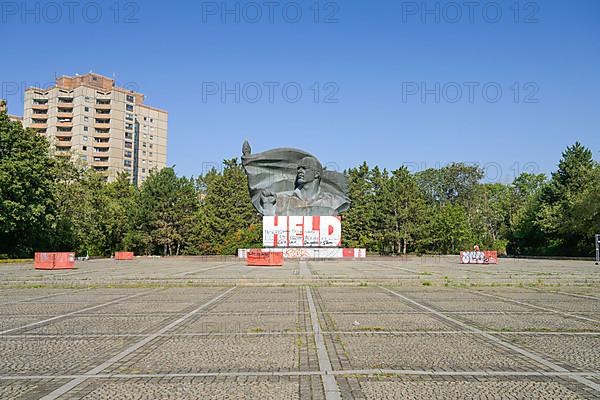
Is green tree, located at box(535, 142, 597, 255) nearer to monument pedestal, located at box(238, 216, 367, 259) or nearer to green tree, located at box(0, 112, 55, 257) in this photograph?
monument pedestal, located at box(238, 216, 367, 259)

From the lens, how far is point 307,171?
54.5m

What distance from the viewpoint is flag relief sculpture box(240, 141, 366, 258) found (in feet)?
175

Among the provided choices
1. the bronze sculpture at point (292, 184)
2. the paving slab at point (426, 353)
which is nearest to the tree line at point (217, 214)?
the bronze sculpture at point (292, 184)

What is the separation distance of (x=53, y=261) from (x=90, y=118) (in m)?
76.9

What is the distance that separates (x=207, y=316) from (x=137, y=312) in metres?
1.96

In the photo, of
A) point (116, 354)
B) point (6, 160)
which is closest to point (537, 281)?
point (116, 354)

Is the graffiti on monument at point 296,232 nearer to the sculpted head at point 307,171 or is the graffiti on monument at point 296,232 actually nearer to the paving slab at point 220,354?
the sculpted head at point 307,171

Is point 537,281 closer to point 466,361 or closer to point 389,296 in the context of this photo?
point 389,296

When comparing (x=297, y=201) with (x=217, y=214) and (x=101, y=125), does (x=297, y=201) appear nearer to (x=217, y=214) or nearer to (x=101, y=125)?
(x=217, y=214)

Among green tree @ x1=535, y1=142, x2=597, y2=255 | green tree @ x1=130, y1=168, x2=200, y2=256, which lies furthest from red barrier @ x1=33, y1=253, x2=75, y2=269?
green tree @ x1=535, y1=142, x2=597, y2=255

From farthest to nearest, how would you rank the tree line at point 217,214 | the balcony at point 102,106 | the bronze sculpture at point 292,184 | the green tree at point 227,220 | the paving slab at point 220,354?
the balcony at point 102,106
the green tree at point 227,220
the bronze sculpture at point 292,184
the tree line at point 217,214
the paving slab at point 220,354

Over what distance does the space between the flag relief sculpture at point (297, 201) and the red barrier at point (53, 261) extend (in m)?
23.1

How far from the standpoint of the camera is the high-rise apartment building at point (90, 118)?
10144cm

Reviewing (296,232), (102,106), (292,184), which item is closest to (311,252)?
(296,232)
